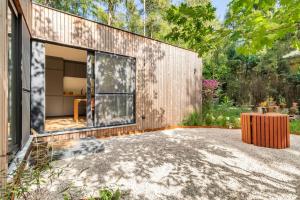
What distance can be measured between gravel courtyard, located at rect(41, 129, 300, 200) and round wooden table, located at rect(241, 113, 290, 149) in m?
0.24

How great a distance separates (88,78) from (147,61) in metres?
2.21

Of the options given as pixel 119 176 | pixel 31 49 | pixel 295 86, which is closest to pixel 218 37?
pixel 119 176

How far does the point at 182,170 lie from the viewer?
302 cm

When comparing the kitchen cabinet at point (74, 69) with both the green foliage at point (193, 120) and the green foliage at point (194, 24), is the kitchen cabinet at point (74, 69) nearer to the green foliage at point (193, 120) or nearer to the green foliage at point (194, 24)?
the green foliage at point (193, 120)

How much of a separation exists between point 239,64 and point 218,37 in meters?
11.3

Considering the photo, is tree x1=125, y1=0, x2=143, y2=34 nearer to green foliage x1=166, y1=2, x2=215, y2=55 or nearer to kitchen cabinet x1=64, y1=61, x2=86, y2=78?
kitchen cabinet x1=64, y1=61, x2=86, y2=78

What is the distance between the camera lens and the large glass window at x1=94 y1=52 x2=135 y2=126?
205 inches

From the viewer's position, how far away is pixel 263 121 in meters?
4.45

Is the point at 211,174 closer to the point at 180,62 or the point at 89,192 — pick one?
the point at 89,192

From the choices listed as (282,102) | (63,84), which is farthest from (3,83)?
(282,102)

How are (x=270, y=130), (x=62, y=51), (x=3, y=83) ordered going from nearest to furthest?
(x=3, y=83)
(x=270, y=130)
(x=62, y=51)

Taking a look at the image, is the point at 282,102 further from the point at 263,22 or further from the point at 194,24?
the point at 194,24

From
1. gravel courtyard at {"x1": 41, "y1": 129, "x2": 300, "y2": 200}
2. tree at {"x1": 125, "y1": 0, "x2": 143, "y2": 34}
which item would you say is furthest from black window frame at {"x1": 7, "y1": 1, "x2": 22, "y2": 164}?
tree at {"x1": 125, "y1": 0, "x2": 143, "y2": 34}

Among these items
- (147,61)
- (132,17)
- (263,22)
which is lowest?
(263,22)
